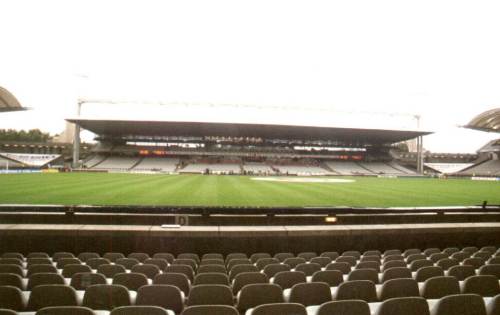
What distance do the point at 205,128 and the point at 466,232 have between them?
73.3 m

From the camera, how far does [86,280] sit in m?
4.71

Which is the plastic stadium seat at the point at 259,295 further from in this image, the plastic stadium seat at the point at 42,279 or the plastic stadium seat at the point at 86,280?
the plastic stadium seat at the point at 42,279

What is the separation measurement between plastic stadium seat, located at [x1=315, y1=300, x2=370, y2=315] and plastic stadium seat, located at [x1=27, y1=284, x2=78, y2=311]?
266 cm

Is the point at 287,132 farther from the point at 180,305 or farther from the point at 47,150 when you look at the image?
the point at 180,305

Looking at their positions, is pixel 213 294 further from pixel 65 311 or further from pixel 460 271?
pixel 460 271

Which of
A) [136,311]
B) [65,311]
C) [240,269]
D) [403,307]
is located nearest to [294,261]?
[240,269]

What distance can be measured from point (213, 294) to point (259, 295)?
0.53 meters

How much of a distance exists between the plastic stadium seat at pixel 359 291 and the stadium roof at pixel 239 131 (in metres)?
71.3

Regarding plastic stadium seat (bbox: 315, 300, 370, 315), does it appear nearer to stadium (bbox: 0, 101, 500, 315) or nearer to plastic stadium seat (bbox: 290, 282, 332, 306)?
stadium (bbox: 0, 101, 500, 315)

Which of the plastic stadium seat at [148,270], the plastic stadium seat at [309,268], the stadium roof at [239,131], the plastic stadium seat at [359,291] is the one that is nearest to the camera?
the plastic stadium seat at [359,291]

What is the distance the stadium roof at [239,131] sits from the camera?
76.9 metres

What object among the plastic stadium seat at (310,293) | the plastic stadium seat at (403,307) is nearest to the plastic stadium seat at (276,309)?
the plastic stadium seat at (403,307)

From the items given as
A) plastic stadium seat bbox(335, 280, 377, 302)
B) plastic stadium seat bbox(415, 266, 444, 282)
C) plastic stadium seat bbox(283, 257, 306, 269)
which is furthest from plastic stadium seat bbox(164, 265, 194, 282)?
plastic stadium seat bbox(415, 266, 444, 282)

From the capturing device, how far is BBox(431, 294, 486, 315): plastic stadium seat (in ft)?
11.3
